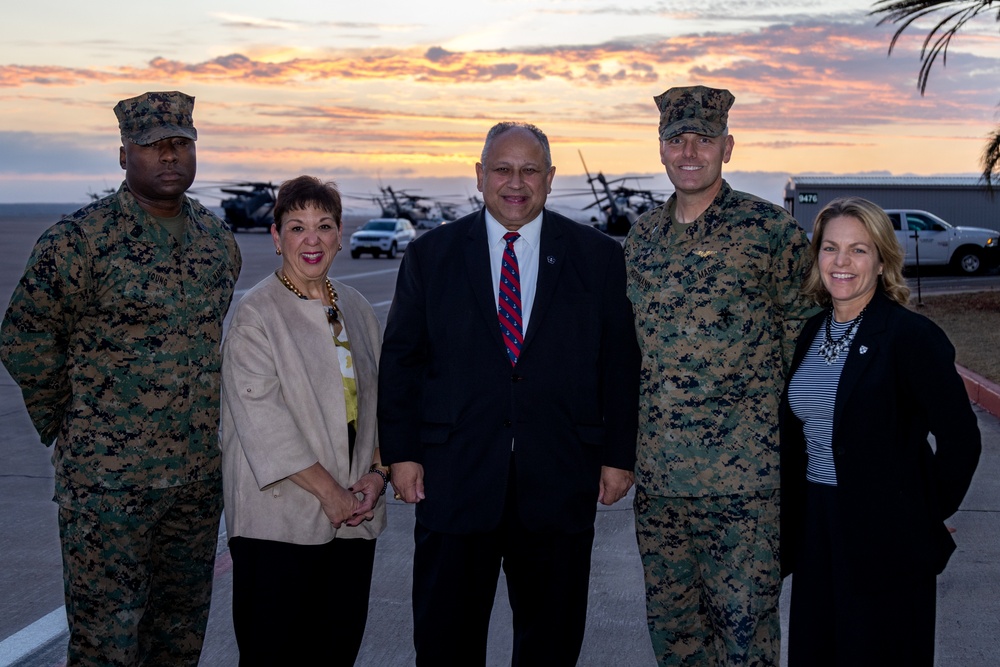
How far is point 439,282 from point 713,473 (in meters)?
1.14

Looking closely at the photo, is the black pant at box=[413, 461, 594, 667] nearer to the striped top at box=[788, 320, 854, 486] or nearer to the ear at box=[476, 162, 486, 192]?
the striped top at box=[788, 320, 854, 486]

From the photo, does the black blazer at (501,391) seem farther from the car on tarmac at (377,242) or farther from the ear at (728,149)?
the car on tarmac at (377,242)

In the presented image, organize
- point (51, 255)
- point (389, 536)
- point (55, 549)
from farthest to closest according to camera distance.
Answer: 1. point (389, 536)
2. point (55, 549)
3. point (51, 255)

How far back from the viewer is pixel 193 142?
3.43 m

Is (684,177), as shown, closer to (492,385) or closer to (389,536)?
(492,385)

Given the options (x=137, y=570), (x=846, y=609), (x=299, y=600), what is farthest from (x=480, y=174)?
(x=846, y=609)

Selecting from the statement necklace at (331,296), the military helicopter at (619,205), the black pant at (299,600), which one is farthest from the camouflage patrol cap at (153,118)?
the military helicopter at (619,205)

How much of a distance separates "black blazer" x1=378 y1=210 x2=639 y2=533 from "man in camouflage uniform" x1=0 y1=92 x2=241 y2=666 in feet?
2.26

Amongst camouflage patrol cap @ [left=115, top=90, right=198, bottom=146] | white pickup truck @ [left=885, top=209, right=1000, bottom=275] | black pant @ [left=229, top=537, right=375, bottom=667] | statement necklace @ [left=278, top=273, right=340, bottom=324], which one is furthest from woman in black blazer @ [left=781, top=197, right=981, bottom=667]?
white pickup truck @ [left=885, top=209, right=1000, bottom=275]

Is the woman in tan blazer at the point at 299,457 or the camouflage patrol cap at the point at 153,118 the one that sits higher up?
the camouflage patrol cap at the point at 153,118

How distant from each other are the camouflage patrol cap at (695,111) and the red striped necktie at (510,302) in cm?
67

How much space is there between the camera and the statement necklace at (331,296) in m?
3.37

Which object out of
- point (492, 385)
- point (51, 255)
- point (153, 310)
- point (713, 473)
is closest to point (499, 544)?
point (492, 385)

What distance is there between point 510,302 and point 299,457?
2.91 ft
